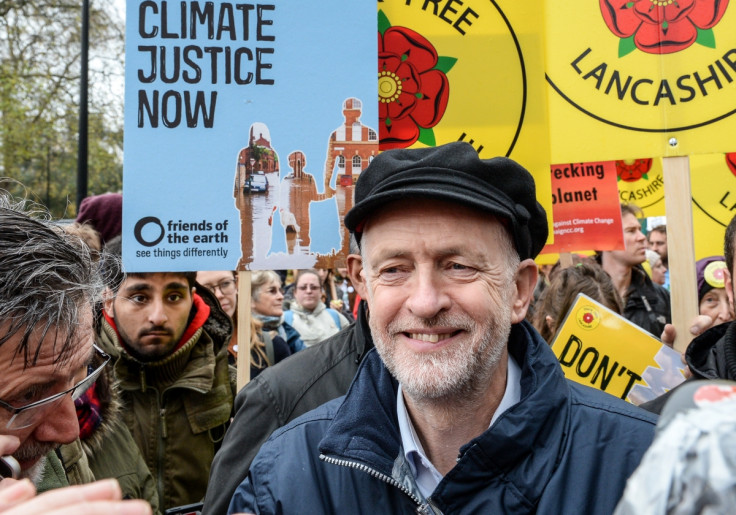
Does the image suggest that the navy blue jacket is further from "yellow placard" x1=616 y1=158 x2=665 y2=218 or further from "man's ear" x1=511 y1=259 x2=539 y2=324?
"yellow placard" x1=616 y1=158 x2=665 y2=218

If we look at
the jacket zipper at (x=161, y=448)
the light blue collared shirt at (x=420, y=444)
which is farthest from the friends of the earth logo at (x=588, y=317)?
the jacket zipper at (x=161, y=448)

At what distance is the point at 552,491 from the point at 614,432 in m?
0.21

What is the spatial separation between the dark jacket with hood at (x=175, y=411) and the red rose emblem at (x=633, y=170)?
15.1ft

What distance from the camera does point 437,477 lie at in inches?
65.8

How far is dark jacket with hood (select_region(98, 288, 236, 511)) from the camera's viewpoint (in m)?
3.07

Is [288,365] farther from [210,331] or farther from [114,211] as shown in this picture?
[114,211]

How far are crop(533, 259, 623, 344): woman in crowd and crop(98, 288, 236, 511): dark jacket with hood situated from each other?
68.1 inches

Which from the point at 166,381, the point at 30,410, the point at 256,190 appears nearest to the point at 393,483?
the point at 30,410

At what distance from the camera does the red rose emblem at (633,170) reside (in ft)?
21.2

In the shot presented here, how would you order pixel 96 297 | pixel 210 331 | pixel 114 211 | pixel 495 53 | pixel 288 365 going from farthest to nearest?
pixel 114 211
pixel 210 331
pixel 495 53
pixel 288 365
pixel 96 297

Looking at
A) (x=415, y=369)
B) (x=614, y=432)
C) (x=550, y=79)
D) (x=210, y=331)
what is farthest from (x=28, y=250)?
(x=550, y=79)

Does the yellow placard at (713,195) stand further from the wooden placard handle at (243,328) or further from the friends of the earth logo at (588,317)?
the wooden placard handle at (243,328)

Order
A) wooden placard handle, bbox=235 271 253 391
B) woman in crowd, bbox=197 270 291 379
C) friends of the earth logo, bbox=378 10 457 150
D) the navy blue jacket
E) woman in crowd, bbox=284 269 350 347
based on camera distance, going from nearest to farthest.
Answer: the navy blue jacket < wooden placard handle, bbox=235 271 253 391 < friends of the earth logo, bbox=378 10 457 150 < woman in crowd, bbox=197 270 291 379 < woman in crowd, bbox=284 269 350 347

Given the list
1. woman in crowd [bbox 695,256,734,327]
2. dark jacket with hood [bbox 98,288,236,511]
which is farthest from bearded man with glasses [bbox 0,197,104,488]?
woman in crowd [bbox 695,256,734,327]
